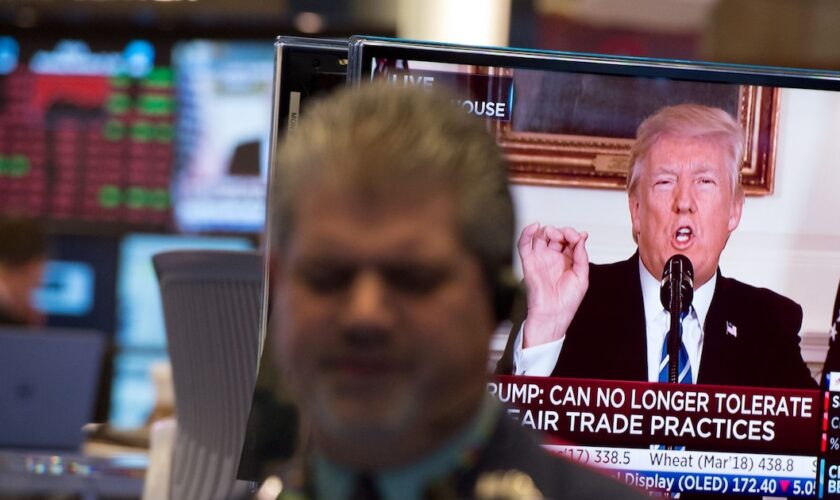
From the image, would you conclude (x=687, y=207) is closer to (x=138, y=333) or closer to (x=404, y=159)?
(x=404, y=159)

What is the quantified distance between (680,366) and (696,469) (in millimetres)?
125

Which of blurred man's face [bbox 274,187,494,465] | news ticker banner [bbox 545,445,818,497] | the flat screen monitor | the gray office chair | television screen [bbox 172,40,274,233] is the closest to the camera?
blurred man's face [bbox 274,187,494,465]

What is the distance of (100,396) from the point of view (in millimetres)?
5332

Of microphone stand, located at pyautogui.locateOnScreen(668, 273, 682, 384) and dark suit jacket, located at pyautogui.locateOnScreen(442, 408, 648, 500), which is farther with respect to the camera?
microphone stand, located at pyautogui.locateOnScreen(668, 273, 682, 384)

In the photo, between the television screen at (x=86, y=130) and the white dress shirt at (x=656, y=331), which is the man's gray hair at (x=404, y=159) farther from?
the television screen at (x=86, y=130)

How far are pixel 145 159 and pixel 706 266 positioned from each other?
4228 millimetres

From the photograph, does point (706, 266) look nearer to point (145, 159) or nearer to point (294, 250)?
point (294, 250)

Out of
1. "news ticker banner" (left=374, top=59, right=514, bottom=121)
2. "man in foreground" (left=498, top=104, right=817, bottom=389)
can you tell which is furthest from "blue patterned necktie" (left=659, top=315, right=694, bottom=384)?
"news ticker banner" (left=374, top=59, right=514, bottom=121)

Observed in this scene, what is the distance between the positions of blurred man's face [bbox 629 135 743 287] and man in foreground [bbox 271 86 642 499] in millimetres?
914

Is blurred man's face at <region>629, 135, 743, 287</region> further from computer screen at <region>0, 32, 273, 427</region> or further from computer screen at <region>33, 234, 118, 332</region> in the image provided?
computer screen at <region>33, 234, 118, 332</region>

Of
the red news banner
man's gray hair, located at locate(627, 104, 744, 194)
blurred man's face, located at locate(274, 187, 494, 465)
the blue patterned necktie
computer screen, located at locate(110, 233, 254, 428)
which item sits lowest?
computer screen, located at locate(110, 233, 254, 428)

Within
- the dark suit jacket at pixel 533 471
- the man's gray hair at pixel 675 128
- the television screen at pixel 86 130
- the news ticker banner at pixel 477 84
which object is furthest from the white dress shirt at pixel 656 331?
the television screen at pixel 86 130

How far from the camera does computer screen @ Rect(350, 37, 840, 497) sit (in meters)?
1.47

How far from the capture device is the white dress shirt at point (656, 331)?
4.85 feet
